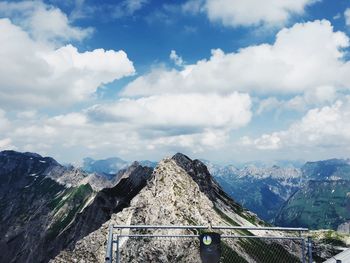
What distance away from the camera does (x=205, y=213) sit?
275ft

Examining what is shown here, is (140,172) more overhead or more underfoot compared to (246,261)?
more overhead

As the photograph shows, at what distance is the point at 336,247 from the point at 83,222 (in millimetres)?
98901

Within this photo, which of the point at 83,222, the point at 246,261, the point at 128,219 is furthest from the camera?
the point at 83,222

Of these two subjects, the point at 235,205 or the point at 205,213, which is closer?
the point at 205,213

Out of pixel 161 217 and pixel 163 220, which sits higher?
pixel 161 217

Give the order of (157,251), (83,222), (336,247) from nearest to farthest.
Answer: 1. (157,251)
2. (336,247)
3. (83,222)

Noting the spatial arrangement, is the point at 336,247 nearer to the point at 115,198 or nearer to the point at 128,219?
the point at 128,219

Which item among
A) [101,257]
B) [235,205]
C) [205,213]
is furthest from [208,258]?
[235,205]

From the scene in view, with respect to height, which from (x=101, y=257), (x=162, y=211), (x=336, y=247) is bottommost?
(x=336, y=247)

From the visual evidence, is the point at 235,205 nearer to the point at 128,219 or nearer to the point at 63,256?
the point at 128,219

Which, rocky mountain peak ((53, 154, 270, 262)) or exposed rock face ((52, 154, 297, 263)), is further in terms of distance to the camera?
rocky mountain peak ((53, 154, 270, 262))

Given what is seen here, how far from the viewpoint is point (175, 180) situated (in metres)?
86.0

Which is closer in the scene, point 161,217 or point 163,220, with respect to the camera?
point 163,220

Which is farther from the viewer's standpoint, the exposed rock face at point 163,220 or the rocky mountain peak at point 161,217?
the rocky mountain peak at point 161,217
